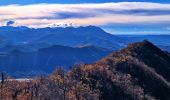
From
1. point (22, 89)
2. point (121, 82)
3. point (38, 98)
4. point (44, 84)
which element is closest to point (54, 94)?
point (38, 98)

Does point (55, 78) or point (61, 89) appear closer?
point (61, 89)

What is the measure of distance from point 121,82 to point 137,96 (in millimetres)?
8538

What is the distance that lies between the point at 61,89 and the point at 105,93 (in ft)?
77.4

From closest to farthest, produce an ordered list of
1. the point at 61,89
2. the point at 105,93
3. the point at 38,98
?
the point at 38,98
the point at 61,89
the point at 105,93

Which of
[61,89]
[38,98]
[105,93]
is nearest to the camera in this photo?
[38,98]

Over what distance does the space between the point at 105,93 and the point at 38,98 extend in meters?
37.6

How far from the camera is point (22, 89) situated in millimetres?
186000

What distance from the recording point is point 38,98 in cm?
15550

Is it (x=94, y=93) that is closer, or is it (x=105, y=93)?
(x=94, y=93)

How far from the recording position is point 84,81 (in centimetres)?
19238

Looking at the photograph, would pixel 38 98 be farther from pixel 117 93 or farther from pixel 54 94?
pixel 117 93

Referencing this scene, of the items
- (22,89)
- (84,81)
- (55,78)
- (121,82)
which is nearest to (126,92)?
(121,82)

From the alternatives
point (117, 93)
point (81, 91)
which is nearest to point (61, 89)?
point (81, 91)

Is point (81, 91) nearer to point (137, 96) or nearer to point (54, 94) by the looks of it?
point (54, 94)
